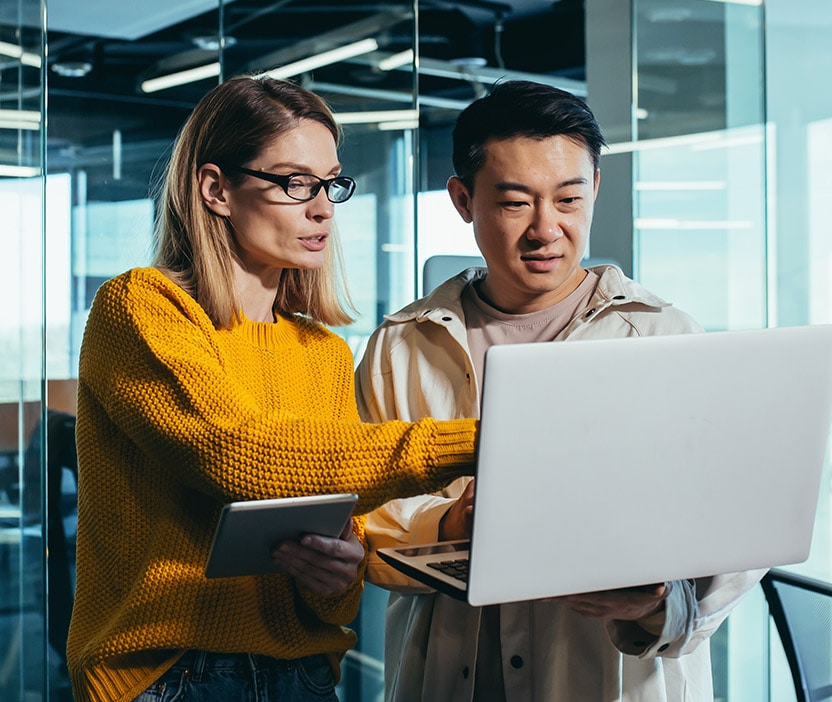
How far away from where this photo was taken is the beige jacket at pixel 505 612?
54.5 inches

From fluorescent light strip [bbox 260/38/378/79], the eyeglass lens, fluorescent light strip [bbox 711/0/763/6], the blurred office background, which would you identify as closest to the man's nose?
the eyeglass lens

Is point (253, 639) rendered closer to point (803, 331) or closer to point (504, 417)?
point (504, 417)

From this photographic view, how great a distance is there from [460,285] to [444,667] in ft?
2.04

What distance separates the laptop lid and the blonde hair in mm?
550

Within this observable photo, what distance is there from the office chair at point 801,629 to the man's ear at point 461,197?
1015 millimetres

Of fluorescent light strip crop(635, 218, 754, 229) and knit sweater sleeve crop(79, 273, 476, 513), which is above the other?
fluorescent light strip crop(635, 218, 754, 229)

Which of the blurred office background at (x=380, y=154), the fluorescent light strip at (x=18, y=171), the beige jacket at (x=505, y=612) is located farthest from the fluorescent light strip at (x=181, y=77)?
the beige jacket at (x=505, y=612)

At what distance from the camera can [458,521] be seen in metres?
1.36

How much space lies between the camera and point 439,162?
5676 mm

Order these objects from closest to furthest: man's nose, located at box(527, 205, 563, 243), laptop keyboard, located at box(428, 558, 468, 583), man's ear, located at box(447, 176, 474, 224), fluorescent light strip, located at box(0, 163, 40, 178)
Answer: laptop keyboard, located at box(428, 558, 468, 583)
man's nose, located at box(527, 205, 563, 243)
man's ear, located at box(447, 176, 474, 224)
fluorescent light strip, located at box(0, 163, 40, 178)

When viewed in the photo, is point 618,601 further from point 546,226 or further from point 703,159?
point 703,159

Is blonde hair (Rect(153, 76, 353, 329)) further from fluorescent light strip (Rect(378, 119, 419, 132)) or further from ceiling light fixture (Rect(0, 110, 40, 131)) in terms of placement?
fluorescent light strip (Rect(378, 119, 419, 132))

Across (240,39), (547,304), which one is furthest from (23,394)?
(547,304)

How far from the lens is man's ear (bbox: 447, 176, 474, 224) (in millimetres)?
1647
